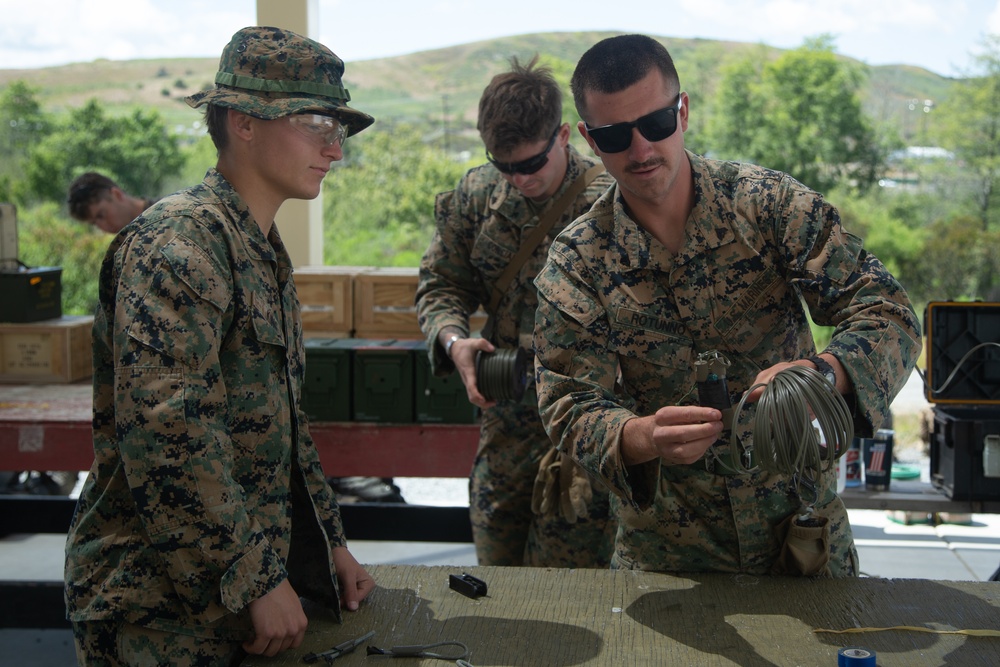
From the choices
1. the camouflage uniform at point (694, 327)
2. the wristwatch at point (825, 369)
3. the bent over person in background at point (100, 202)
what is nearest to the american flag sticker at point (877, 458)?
the camouflage uniform at point (694, 327)

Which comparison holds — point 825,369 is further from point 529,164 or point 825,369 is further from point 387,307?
point 387,307

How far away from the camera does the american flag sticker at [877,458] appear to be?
3977mm

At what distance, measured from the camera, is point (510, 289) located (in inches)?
131

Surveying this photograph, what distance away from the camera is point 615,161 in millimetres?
2152

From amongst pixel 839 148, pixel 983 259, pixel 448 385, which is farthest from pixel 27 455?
pixel 839 148

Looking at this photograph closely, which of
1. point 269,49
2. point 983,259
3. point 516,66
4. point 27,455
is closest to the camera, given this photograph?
point 269,49

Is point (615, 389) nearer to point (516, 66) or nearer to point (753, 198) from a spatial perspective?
point (753, 198)

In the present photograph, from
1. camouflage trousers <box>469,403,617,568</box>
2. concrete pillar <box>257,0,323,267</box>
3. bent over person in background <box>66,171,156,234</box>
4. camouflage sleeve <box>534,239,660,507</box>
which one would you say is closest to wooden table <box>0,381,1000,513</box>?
camouflage trousers <box>469,403,617,568</box>

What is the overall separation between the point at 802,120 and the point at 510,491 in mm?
22398

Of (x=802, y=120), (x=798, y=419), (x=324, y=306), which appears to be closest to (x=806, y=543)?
(x=798, y=419)

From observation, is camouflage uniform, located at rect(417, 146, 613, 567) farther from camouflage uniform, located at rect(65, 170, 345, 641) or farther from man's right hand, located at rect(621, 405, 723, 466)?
camouflage uniform, located at rect(65, 170, 345, 641)

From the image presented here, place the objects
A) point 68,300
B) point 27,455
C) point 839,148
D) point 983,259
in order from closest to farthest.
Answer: point 27,455 < point 983,259 < point 68,300 < point 839,148

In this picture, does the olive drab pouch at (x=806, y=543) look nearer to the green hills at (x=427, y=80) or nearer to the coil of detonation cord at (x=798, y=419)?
the coil of detonation cord at (x=798, y=419)

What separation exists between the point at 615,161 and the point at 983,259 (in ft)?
57.4
